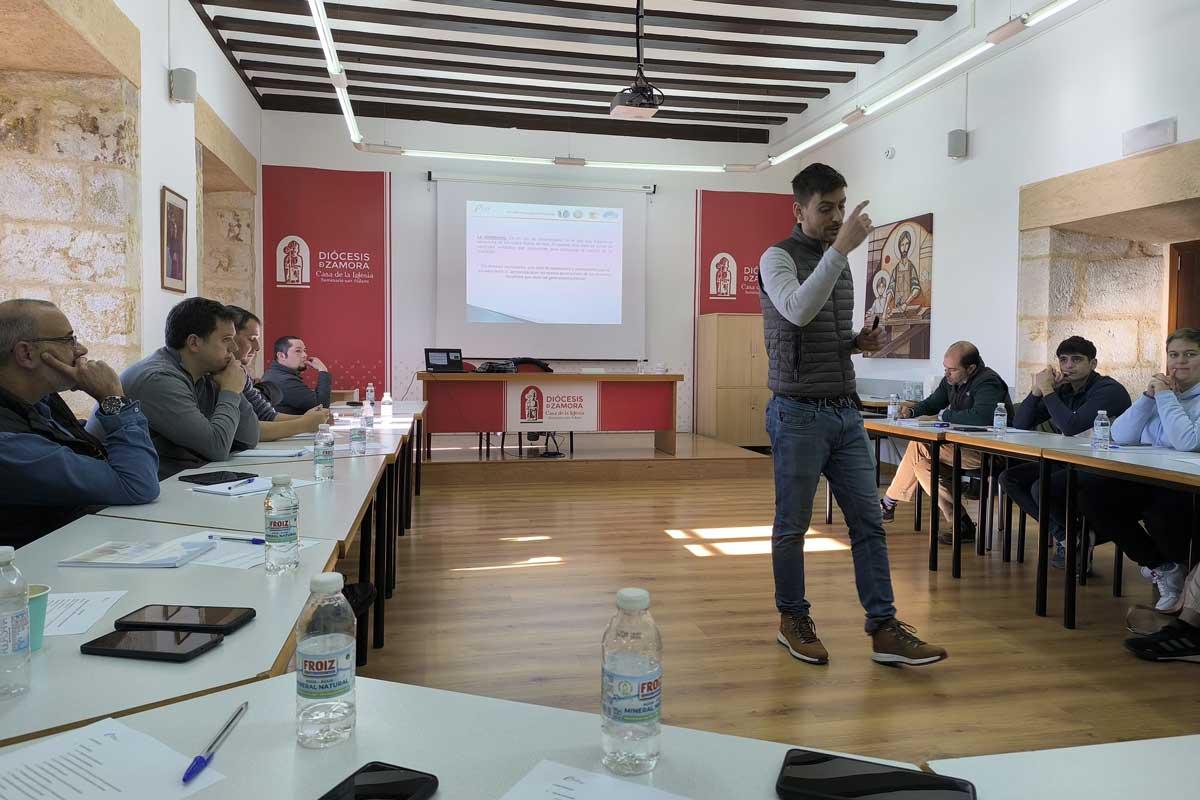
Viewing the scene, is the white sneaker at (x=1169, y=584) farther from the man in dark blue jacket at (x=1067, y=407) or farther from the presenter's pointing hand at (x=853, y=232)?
the presenter's pointing hand at (x=853, y=232)

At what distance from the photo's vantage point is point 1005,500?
14.4ft

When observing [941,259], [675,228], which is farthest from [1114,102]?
[675,228]

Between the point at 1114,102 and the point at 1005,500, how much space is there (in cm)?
289

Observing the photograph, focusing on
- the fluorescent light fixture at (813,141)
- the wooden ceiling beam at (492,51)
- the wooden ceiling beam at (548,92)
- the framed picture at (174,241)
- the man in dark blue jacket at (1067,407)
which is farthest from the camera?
the wooden ceiling beam at (548,92)

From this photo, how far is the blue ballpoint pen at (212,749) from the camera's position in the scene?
0.83m

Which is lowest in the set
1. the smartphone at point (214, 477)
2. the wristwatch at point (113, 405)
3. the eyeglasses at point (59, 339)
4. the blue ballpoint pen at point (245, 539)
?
the blue ballpoint pen at point (245, 539)

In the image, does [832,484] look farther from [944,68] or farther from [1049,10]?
[944,68]

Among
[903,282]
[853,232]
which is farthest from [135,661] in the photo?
[903,282]

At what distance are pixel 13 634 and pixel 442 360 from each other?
20.5 ft

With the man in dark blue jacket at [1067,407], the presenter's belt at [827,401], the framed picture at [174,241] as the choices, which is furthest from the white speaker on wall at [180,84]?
the man in dark blue jacket at [1067,407]

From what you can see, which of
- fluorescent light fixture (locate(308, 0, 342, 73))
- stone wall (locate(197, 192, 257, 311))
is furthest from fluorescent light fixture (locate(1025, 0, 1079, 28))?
stone wall (locate(197, 192, 257, 311))

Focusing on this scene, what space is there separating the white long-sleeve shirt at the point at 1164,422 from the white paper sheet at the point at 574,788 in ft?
11.5

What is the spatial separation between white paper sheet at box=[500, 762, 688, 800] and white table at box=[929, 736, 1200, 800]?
0.35m

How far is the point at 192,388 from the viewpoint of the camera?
3012 mm
